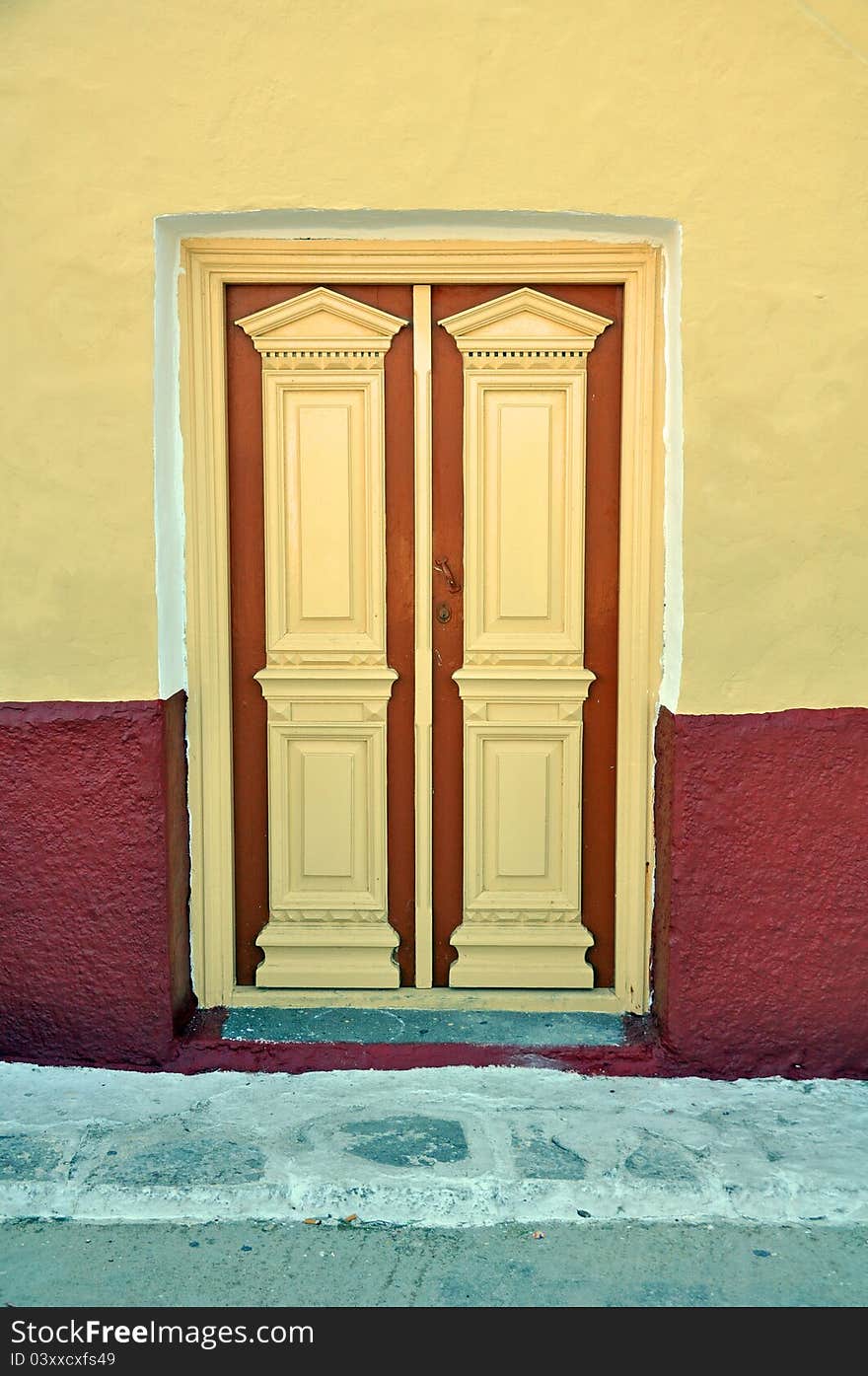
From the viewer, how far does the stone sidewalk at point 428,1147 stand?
133 inches

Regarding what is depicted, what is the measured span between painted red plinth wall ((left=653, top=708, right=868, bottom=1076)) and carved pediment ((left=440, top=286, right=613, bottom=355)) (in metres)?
1.29

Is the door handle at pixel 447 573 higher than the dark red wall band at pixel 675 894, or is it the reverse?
A: the door handle at pixel 447 573

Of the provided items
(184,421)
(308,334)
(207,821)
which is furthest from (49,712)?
(308,334)

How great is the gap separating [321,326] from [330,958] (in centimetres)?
212

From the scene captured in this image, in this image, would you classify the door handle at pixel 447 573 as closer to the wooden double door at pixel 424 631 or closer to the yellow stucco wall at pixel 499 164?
the wooden double door at pixel 424 631

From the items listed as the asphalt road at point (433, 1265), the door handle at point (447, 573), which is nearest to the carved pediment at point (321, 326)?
the door handle at point (447, 573)

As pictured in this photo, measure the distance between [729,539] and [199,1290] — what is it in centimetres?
252

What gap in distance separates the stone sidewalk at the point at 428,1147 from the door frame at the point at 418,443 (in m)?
0.43

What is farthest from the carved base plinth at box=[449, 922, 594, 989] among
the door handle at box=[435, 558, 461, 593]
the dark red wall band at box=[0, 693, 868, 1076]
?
the door handle at box=[435, 558, 461, 593]

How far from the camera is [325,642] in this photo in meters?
4.36

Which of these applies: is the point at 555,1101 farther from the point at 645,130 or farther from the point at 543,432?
the point at 645,130

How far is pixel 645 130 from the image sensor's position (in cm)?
382

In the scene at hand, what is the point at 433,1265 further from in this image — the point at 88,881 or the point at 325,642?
the point at 325,642

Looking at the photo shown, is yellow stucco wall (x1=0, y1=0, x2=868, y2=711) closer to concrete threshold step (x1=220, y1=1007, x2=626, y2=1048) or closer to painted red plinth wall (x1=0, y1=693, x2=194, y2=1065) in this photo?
painted red plinth wall (x1=0, y1=693, x2=194, y2=1065)
